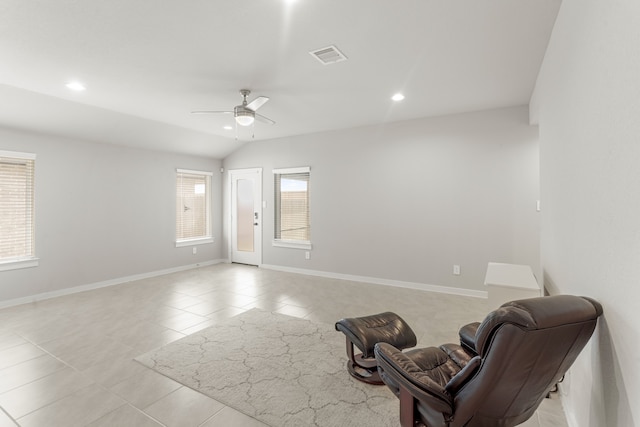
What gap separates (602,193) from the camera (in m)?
1.29

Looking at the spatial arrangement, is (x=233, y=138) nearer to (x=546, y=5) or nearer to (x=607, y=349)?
(x=546, y=5)

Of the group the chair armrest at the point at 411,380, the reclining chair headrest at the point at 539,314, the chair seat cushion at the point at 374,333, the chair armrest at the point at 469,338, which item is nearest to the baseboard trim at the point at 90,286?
the chair seat cushion at the point at 374,333

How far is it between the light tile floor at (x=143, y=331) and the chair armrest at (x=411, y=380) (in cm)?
97

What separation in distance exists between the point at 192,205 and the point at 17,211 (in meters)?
2.86

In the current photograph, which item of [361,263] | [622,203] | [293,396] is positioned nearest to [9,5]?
[293,396]

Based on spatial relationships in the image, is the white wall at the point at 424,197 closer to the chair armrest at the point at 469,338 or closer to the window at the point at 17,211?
the chair armrest at the point at 469,338

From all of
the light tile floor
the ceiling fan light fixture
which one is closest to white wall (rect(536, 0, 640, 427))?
Answer: the light tile floor

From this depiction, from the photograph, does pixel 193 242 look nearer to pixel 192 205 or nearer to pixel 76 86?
pixel 192 205

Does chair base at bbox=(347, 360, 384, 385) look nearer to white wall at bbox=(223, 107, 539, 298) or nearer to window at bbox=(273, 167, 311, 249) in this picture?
white wall at bbox=(223, 107, 539, 298)

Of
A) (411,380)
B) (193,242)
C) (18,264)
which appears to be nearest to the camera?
(411,380)

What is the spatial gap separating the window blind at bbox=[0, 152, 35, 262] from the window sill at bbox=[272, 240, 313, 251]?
151 inches

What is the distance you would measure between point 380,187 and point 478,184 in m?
1.49

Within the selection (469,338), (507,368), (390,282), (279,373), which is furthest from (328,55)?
(390,282)

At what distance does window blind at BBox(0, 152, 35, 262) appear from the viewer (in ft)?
13.8
